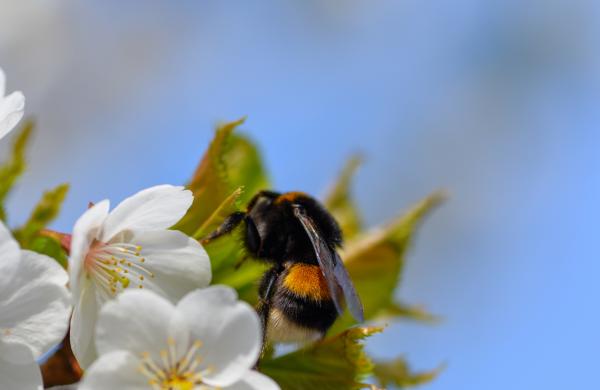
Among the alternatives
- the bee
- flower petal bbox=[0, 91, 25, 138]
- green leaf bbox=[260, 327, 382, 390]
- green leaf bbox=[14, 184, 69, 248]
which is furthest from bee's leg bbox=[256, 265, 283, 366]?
flower petal bbox=[0, 91, 25, 138]

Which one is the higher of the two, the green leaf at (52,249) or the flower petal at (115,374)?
the green leaf at (52,249)

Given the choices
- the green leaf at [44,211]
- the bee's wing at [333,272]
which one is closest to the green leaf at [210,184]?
the bee's wing at [333,272]

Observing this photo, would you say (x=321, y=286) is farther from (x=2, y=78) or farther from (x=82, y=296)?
(x=2, y=78)

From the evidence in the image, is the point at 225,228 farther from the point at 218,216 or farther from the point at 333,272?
the point at 333,272

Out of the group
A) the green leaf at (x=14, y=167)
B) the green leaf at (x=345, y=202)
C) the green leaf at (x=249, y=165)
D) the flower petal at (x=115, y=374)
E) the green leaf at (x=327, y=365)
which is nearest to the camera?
the flower petal at (x=115, y=374)

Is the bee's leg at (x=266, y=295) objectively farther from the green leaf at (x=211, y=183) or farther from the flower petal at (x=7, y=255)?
the flower petal at (x=7, y=255)

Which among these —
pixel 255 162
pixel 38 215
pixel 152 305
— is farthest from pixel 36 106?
pixel 152 305

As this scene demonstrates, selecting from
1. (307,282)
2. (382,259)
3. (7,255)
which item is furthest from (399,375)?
(7,255)
